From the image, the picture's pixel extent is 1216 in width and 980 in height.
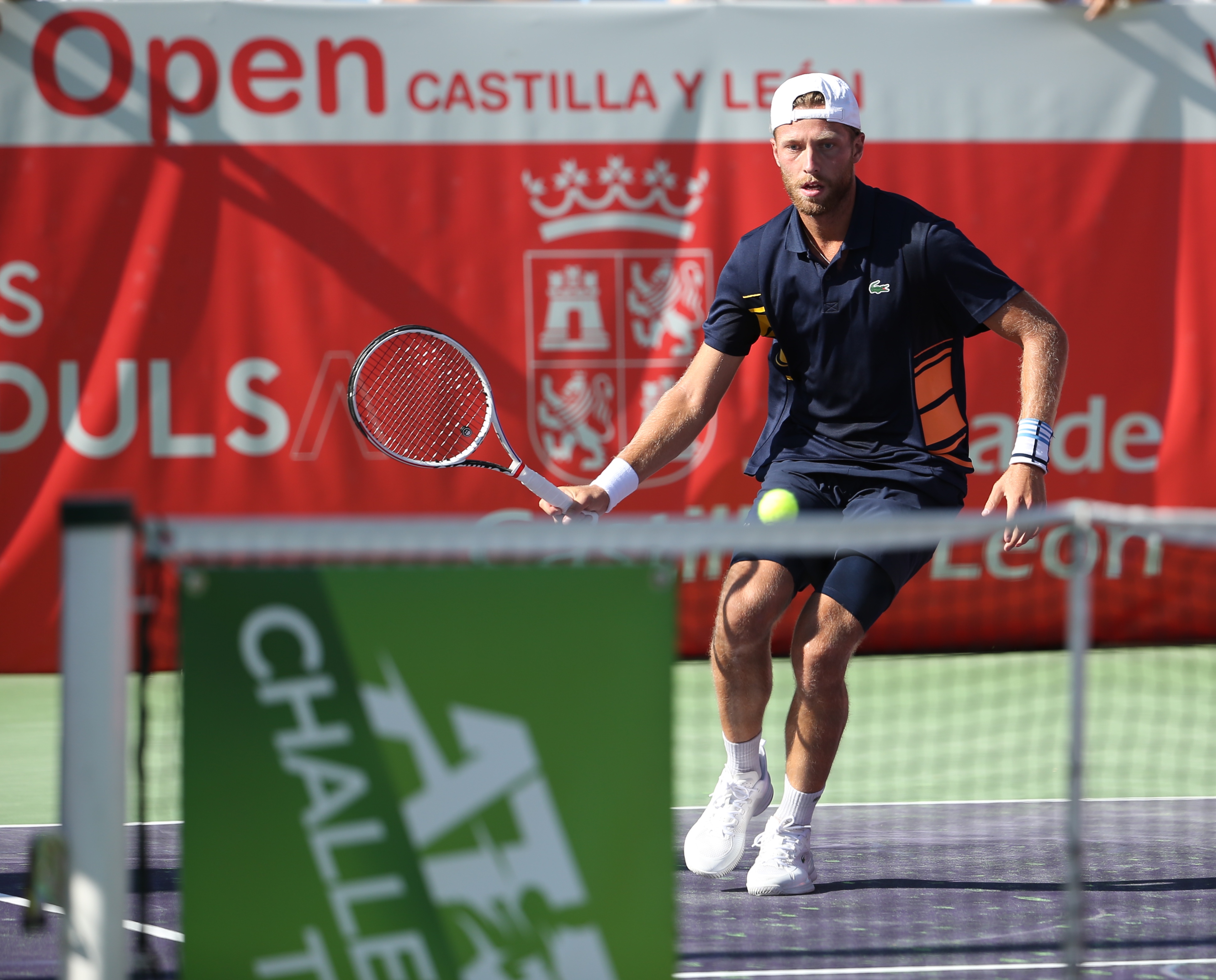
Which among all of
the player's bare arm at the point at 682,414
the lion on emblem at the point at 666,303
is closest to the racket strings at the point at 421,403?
the player's bare arm at the point at 682,414

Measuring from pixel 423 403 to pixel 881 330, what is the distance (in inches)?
54.2

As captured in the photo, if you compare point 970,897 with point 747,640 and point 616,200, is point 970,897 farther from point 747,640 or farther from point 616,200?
point 616,200

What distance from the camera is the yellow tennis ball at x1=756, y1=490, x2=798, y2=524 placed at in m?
3.46

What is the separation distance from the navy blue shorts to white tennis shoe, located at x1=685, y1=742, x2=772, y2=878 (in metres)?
0.41

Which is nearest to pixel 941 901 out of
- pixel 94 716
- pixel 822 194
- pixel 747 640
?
pixel 747 640

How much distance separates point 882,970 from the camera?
284 centimetres

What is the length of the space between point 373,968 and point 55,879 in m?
0.42

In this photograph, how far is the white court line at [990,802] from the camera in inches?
168

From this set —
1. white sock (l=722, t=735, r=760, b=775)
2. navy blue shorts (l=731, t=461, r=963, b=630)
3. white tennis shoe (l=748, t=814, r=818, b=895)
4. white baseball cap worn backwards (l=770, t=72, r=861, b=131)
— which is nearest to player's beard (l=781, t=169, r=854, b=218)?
white baseball cap worn backwards (l=770, t=72, r=861, b=131)

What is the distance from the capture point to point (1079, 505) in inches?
88.6

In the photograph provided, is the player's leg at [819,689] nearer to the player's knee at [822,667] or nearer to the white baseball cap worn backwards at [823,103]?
the player's knee at [822,667]

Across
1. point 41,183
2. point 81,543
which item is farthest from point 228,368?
point 81,543

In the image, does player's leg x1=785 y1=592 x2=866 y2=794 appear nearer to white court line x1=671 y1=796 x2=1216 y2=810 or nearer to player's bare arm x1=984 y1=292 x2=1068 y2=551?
player's bare arm x1=984 y1=292 x2=1068 y2=551

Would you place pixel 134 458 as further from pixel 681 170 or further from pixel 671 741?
pixel 671 741
